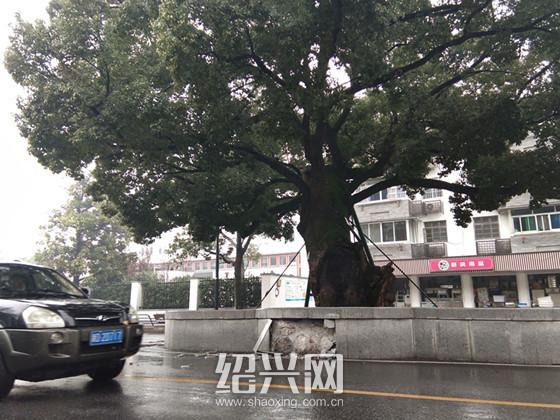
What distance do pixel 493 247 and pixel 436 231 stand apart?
12.2ft

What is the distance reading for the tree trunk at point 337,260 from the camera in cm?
1072

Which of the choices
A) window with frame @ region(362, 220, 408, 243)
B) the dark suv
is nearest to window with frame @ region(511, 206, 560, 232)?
window with frame @ region(362, 220, 408, 243)

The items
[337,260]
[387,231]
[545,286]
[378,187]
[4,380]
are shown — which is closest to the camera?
[4,380]

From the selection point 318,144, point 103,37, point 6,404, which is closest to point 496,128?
point 318,144

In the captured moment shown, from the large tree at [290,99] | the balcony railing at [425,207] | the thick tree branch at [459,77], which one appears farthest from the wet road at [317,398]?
the balcony railing at [425,207]

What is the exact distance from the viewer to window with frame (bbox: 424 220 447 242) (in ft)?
97.8

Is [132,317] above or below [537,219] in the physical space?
below

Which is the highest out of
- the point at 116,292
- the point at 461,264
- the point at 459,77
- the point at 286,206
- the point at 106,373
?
the point at 459,77

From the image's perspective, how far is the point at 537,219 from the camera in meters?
26.4

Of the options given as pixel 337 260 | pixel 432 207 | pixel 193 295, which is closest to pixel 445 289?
pixel 432 207

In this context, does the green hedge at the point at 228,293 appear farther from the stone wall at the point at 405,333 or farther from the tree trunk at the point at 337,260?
the stone wall at the point at 405,333

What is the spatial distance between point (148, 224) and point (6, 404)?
9091 millimetres

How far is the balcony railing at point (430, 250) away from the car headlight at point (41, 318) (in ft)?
88.2

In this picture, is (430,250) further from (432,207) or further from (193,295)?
(193,295)
